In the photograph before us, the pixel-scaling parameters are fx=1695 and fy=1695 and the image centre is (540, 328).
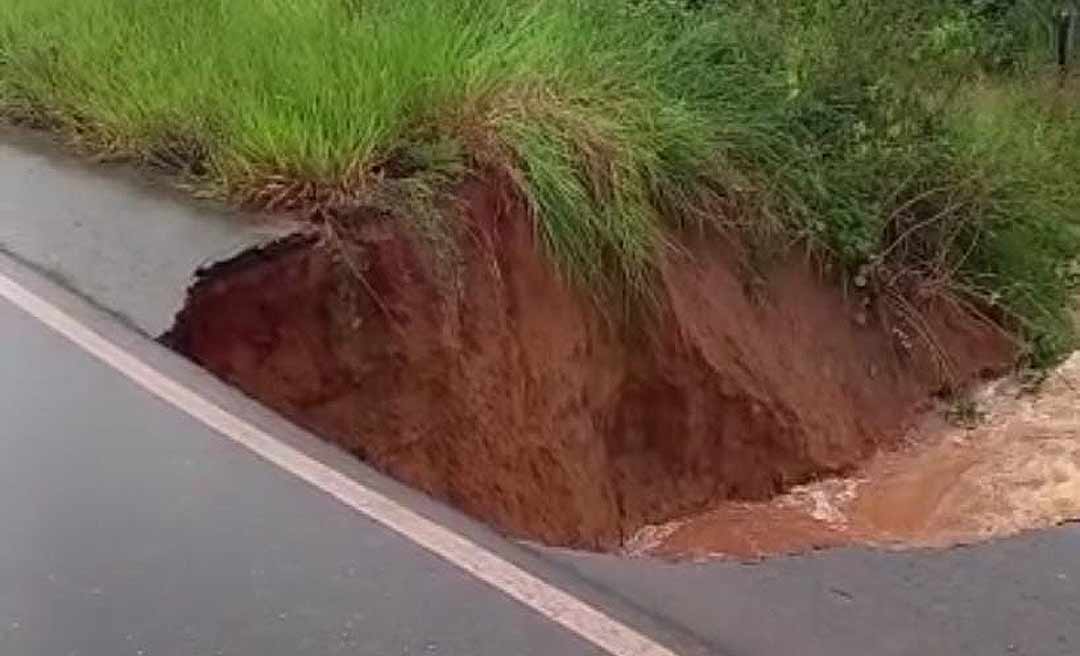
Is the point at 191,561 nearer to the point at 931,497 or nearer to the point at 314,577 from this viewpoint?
the point at 314,577

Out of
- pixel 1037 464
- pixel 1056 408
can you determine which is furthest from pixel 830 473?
pixel 1056 408

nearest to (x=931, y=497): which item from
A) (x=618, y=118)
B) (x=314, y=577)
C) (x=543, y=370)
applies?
(x=543, y=370)

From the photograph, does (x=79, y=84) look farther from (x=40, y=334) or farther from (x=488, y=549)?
(x=488, y=549)

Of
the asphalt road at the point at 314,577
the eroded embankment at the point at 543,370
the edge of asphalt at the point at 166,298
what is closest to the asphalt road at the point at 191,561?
the asphalt road at the point at 314,577

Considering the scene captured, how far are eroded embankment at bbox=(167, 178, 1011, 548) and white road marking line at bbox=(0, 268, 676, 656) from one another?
439mm

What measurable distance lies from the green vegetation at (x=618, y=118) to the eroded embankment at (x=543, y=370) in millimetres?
280

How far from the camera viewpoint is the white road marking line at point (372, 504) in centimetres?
456

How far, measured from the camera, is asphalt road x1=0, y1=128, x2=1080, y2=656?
452 centimetres

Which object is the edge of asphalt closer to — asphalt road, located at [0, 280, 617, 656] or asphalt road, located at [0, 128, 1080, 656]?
asphalt road, located at [0, 128, 1080, 656]

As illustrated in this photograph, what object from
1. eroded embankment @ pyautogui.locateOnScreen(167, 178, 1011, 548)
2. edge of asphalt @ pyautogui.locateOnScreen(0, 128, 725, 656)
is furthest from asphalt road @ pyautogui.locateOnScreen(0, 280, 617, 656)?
eroded embankment @ pyautogui.locateOnScreen(167, 178, 1011, 548)

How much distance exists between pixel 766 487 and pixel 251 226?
2.98 metres

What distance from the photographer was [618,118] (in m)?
8.29

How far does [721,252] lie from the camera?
8.69 metres

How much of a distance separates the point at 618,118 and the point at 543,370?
1.36 m
